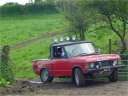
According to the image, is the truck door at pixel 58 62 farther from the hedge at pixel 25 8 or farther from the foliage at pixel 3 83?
the hedge at pixel 25 8

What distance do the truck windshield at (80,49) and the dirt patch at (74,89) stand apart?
47.9 inches

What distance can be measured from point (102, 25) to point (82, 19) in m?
1.12

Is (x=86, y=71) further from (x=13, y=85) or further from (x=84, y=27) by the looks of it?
(x=84, y=27)

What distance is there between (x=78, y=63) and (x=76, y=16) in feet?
24.6

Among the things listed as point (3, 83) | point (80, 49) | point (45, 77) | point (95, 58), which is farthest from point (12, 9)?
point (95, 58)

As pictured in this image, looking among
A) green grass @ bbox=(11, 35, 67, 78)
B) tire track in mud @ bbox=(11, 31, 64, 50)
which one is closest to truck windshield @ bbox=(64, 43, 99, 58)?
green grass @ bbox=(11, 35, 67, 78)

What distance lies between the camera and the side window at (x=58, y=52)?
62.7ft

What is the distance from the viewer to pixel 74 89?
667 inches

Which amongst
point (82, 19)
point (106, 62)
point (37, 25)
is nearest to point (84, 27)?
point (82, 19)

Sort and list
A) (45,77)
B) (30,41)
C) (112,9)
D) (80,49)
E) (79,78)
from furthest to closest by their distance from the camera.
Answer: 1. (30,41)
2. (112,9)
3. (45,77)
4. (80,49)
5. (79,78)

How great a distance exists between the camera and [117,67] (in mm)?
18328

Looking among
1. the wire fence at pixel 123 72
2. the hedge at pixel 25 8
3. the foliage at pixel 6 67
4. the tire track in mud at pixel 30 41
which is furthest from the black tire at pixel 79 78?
the hedge at pixel 25 8

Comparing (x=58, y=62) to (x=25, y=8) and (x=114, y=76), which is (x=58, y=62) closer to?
(x=114, y=76)

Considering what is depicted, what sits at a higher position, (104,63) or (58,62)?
(104,63)
